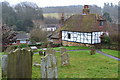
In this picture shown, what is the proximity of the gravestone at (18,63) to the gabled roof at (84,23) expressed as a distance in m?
25.1

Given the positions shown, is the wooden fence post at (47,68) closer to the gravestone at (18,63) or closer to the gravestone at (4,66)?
the gravestone at (18,63)

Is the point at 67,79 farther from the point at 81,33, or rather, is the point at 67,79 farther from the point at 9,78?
the point at 81,33

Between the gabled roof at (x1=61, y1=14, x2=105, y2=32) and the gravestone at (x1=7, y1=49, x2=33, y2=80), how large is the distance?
2509 cm

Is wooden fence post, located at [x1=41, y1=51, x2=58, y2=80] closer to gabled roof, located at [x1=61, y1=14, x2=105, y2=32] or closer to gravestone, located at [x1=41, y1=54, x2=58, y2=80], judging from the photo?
gravestone, located at [x1=41, y1=54, x2=58, y2=80]

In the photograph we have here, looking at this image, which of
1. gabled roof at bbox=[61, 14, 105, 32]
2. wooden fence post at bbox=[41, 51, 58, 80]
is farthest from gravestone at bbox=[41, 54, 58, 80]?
gabled roof at bbox=[61, 14, 105, 32]

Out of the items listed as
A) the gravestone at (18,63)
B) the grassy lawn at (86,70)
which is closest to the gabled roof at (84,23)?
the grassy lawn at (86,70)

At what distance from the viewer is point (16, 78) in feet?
19.7

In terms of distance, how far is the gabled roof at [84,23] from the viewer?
101ft

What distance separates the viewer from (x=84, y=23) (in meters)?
31.9

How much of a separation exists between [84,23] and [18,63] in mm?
26800

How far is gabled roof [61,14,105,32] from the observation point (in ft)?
101

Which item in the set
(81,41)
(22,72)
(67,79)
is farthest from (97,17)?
(22,72)

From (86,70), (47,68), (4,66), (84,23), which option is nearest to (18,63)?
(47,68)

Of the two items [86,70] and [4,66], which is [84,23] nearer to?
[86,70]
